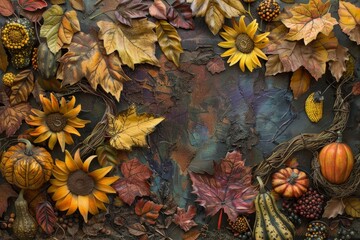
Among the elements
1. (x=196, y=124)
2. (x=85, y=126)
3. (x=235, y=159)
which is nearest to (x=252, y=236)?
(x=235, y=159)

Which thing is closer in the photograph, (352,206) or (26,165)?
(26,165)

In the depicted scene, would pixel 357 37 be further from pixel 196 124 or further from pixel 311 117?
pixel 196 124

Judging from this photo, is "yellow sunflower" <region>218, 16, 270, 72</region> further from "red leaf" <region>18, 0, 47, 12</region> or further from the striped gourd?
"red leaf" <region>18, 0, 47, 12</region>

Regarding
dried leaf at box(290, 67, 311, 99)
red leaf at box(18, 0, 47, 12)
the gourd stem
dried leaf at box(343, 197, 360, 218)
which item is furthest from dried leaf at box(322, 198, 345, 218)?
red leaf at box(18, 0, 47, 12)

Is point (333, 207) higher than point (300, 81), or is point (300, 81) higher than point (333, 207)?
point (300, 81)

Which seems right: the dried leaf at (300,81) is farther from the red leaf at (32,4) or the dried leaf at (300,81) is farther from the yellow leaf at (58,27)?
the red leaf at (32,4)

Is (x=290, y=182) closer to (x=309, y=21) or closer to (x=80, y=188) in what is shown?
(x=309, y=21)

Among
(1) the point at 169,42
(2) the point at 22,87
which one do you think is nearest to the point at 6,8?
(2) the point at 22,87

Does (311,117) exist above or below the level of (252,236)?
above
